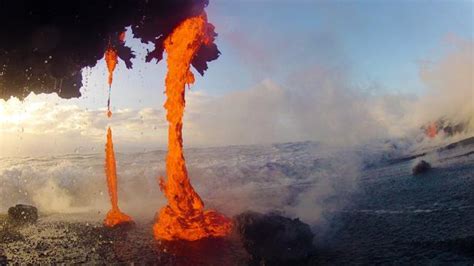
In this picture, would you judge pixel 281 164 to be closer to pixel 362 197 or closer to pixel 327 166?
pixel 327 166

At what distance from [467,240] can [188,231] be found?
11.5 metres

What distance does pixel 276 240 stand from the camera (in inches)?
588

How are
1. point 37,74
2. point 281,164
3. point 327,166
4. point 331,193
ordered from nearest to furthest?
1. point 37,74
2. point 331,193
3. point 327,166
4. point 281,164

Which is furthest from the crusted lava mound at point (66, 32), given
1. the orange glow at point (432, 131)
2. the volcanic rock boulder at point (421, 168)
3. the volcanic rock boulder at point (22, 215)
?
the orange glow at point (432, 131)

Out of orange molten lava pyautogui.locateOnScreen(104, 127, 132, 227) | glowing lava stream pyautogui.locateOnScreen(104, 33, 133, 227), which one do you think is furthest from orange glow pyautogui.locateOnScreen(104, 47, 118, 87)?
orange molten lava pyautogui.locateOnScreen(104, 127, 132, 227)

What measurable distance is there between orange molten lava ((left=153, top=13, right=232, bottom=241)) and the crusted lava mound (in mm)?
639

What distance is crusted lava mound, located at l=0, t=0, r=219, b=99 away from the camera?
15.5 m

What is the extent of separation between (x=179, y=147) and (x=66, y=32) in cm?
716

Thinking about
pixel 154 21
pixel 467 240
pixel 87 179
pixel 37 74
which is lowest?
pixel 467 240

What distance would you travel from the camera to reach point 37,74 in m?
19.2

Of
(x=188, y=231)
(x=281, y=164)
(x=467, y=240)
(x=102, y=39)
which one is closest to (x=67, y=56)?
(x=102, y=39)

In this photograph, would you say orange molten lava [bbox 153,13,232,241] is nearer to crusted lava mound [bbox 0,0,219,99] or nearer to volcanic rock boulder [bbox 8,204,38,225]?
crusted lava mound [bbox 0,0,219,99]

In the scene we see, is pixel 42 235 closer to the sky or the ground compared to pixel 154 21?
closer to the ground

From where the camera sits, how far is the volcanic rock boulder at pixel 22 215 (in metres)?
25.8
